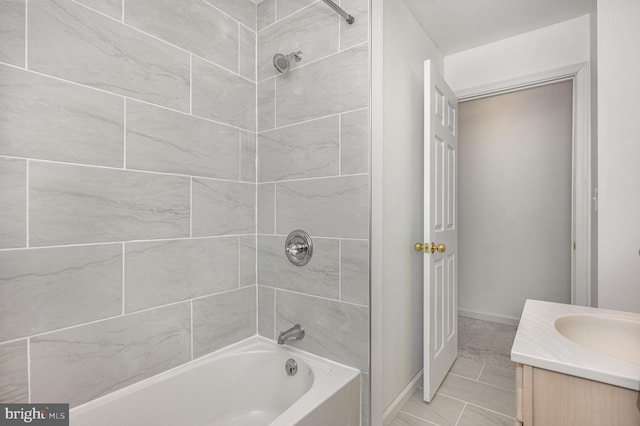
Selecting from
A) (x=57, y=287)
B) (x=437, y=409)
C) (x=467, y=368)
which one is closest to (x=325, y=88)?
(x=57, y=287)

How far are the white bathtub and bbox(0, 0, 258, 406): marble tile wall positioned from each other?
8 centimetres

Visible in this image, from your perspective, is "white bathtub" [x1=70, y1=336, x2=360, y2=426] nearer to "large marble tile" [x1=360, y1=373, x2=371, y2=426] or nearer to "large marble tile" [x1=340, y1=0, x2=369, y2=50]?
"large marble tile" [x1=360, y1=373, x2=371, y2=426]

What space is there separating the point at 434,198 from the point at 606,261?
0.82 metres

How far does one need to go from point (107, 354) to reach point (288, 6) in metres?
1.92

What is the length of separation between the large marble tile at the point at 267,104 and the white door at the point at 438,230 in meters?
0.89

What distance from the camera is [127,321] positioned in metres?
1.34

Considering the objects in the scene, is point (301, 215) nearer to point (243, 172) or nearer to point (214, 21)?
point (243, 172)

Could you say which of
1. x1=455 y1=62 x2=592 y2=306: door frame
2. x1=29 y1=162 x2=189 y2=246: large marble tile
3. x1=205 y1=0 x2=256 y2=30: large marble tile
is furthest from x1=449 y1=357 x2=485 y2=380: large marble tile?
x1=205 y1=0 x2=256 y2=30: large marble tile

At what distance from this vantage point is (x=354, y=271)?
1544mm

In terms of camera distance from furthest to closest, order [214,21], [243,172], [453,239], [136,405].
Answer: [453,239] < [243,172] < [214,21] < [136,405]

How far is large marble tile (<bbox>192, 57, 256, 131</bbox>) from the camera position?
1589 millimetres

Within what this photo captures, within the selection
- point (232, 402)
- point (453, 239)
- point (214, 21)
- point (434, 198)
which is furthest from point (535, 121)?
point (232, 402)

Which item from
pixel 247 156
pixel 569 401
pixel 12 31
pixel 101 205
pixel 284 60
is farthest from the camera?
pixel 247 156

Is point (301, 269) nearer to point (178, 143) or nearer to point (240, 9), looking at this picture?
point (178, 143)
